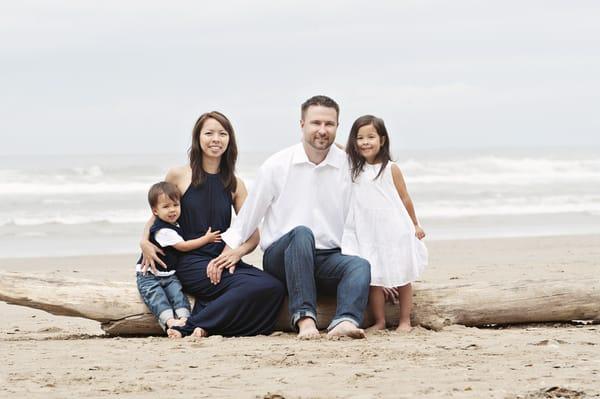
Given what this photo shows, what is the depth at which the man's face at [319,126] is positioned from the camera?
598 cm

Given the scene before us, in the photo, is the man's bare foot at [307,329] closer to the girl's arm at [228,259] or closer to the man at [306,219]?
the man at [306,219]

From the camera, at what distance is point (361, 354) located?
17.3 ft

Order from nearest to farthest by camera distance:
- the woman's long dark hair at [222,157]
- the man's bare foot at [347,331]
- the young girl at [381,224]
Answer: the man's bare foot at [347,331], the young girl at [381,224], the woman's long dark hair at [222,157]

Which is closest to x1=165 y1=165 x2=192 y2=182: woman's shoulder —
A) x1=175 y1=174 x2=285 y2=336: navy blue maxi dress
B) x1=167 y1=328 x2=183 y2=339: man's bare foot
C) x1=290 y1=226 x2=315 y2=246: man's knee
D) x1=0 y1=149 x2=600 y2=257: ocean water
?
x1=175 y1=174 x2=285 y2=336: navy blue maxi dress

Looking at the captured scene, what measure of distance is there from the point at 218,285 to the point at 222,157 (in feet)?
2.84

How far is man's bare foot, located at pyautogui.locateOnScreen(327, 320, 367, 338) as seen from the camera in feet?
19.0

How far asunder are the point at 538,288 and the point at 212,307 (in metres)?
2.20

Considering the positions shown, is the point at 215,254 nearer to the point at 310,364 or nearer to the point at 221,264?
the point at 221,264

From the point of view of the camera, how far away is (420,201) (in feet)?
75.5

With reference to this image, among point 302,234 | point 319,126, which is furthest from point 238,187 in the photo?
point 319,126

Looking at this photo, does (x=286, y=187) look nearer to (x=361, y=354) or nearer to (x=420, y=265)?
(x=420, y=265)

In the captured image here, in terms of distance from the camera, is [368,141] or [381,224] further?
[381,224]

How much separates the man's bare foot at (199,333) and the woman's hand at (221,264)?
314mm

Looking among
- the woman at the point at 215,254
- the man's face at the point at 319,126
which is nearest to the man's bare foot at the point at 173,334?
the woman at the point at 215,254
